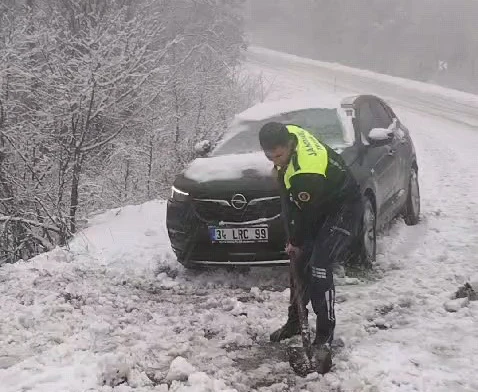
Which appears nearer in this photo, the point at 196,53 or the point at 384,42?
the point at 196,53

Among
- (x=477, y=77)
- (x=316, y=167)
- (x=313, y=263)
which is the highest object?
(x=316, y=167)

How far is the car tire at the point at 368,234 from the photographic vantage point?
554 centimetres

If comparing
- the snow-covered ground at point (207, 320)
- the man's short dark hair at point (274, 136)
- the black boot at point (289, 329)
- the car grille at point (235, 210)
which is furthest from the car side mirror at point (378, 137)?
the man's short dark hair at point (274, 136)

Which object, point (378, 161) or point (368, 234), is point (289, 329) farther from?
point (378, 161)

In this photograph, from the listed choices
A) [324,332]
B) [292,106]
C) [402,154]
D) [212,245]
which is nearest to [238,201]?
[212,245]

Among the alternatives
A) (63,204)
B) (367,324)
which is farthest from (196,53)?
(367,324)

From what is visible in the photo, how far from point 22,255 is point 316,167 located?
19.4 ft

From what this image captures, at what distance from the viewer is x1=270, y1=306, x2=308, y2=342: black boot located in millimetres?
4301

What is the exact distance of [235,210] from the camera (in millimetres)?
5273

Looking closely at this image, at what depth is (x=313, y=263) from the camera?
3930 mm

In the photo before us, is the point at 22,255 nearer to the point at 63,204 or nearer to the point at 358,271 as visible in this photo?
the point at 63,204

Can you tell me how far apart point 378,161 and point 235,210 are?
1821 millimetres

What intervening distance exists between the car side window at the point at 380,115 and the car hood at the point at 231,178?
1953mm

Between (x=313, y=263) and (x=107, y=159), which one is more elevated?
(x=313, y=263)
